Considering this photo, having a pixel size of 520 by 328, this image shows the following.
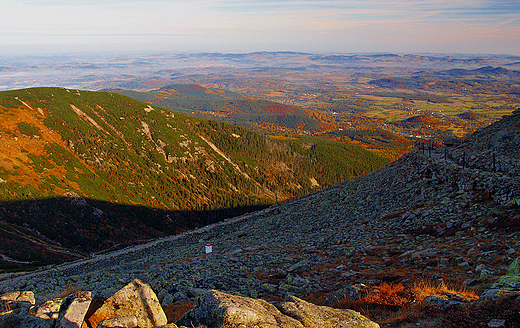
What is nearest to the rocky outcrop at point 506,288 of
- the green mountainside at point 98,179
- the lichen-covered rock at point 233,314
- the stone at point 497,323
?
the stone at point 497,323

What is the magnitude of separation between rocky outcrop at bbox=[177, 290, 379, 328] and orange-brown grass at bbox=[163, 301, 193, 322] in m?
6.33

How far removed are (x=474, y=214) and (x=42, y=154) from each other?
150376 mm

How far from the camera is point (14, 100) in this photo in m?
151

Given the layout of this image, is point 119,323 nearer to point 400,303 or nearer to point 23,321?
point 23,321

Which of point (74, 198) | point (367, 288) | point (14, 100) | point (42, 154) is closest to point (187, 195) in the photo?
point (74, 198)

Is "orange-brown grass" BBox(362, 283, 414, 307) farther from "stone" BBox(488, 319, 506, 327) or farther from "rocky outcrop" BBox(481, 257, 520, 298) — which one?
"stone" BBox(488, 319, 506, 327)

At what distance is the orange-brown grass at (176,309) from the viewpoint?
16.7 meters

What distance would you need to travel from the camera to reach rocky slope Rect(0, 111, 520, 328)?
755 inches

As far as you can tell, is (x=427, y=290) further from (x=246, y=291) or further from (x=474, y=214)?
(x=474, y=214)

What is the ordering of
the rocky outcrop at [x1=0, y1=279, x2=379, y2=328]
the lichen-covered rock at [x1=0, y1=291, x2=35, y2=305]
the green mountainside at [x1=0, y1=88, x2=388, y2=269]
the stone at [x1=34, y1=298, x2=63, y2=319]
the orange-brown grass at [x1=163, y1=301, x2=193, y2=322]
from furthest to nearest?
the green mountainside at [x1=0, y1=88, x2=388, y2=269], the lichen-covered rock at [x1=0, y1=291, x2=35, y2=305], the orange-brown grass at [x1=163, y1=301, x2=193, y2=322], the stone at [x1=34, y1=298, x2=63, y2=319], the rocky outcrop at [x1=0, y1=279, x2=379, y2=328]

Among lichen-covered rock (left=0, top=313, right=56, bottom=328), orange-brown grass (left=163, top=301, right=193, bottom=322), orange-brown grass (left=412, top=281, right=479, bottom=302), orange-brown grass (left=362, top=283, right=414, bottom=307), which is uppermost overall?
lichen-covered rock (left=0, top=313, right=56, bottom=328)

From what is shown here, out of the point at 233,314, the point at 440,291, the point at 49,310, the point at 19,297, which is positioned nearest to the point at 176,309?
the point at 49,310

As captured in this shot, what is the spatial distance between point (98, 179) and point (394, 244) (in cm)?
13874

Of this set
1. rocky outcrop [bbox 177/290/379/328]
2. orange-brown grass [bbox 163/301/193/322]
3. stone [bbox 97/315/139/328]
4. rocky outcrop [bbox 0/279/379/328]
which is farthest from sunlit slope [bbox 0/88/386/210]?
rocky outcrop [bbox 177/290/379/328]
